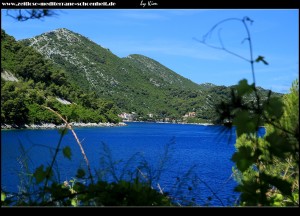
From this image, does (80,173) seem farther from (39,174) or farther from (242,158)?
(242,158)

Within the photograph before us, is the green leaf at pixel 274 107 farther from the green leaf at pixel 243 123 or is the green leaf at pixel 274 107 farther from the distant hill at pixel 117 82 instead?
the distant hill at pixel 117 82

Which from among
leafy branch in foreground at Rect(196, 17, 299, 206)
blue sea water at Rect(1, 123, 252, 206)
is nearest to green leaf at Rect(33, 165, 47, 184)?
blue sea water at Rect(1, 123, 252, 206)

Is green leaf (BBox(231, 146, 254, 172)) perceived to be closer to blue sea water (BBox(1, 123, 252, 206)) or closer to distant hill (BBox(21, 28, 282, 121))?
blue sea water (BBox(1, 123, 252, 206))

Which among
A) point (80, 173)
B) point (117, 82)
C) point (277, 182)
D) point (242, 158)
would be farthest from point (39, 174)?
point (117, 82)

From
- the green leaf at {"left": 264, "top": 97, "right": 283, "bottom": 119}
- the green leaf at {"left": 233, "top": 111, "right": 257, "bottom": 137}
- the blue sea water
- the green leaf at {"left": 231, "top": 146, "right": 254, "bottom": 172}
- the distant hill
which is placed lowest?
the blue sea water

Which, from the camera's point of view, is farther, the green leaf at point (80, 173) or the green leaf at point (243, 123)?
the green leaf at point (80, 173)

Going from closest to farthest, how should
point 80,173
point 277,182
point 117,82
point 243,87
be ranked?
point 243,87, point 277,182, point 80,173, point 117,82

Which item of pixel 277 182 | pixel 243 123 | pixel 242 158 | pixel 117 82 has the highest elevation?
pixel 117 82

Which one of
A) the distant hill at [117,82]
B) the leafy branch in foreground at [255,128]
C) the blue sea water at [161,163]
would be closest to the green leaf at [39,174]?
the blue sea water at [161,163]

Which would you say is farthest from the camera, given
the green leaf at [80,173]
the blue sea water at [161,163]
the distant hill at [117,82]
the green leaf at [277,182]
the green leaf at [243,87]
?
the distant hill at [117,82]

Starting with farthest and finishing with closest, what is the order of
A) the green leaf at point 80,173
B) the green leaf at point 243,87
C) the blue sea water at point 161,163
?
the blue sea water at point 161,163 → the green leaf at point 80,173 → the green leaf at point 243,87
